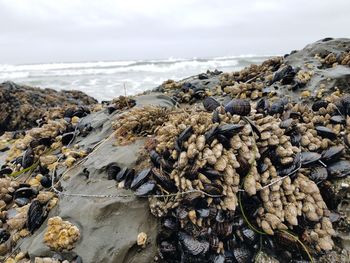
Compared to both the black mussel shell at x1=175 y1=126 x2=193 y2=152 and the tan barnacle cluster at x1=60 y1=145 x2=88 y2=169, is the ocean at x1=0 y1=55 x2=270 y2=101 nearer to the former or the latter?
the tan barnacle cluster at x1=60 y1=145 x2=88 y2=169

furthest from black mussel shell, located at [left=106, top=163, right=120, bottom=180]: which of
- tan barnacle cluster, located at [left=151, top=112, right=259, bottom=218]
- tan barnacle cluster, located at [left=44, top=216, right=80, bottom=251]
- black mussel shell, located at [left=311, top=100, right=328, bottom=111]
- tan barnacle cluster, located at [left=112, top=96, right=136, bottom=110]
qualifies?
black mussel shell, located at [left=311, top=100, right=328, bottom=111]

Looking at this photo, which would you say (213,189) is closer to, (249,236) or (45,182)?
(249,236)

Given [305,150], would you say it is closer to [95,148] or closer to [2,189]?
[95,148]

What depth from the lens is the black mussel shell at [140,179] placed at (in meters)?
2.88

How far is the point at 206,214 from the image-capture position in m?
2.65

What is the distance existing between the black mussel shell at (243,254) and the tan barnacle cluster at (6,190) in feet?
6.89

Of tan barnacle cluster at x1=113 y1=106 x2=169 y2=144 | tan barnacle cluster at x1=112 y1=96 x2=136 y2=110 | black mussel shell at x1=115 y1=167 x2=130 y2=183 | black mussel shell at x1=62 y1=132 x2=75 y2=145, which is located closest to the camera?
black mussel shell at x1=115 y1=167 x2=130 y2=183

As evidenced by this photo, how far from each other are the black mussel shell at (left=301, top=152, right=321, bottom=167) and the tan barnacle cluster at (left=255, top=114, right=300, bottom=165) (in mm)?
74

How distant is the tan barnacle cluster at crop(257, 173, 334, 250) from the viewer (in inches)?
105

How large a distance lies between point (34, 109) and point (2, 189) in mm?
4715

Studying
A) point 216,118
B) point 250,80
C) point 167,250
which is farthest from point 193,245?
point 250,80

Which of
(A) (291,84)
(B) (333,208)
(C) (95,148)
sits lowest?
(B) (333,208)

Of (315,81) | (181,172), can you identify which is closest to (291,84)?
(315,81)

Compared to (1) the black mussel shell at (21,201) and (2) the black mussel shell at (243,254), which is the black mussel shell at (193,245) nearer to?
(2) the black mussel shell at (243,254)
